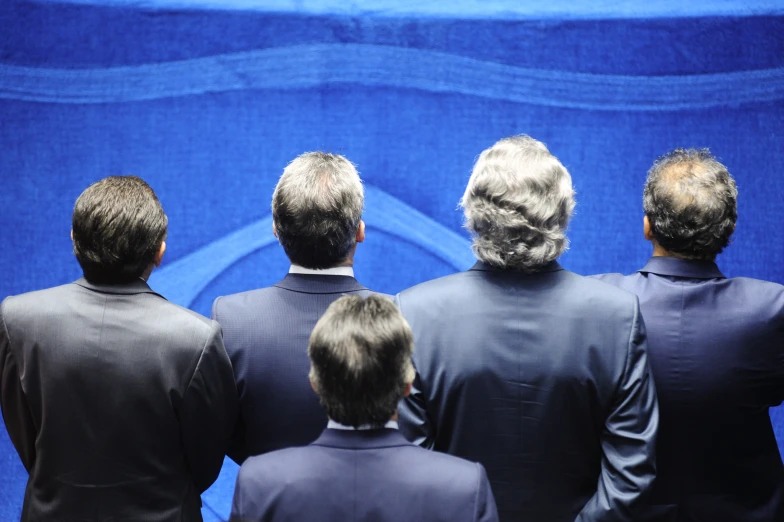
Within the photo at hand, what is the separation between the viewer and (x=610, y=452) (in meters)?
1.68

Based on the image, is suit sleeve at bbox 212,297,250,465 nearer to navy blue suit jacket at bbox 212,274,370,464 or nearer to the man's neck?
navy blue suit jacket at bbox 212,274,370,464

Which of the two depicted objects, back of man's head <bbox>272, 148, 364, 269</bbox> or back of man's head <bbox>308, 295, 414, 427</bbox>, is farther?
back of man's head <bbox>272, 148, 364, 269</bbox>

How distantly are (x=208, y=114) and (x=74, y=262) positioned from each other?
76cm

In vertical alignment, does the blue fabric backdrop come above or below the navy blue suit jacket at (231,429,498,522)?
above

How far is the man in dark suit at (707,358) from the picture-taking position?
1805mm

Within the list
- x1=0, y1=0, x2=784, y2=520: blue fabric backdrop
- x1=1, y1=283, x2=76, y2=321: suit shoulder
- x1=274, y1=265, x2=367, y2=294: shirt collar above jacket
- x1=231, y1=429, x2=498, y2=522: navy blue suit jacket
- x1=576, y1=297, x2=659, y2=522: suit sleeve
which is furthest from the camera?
x1=0, y1=0, x2=784, y2=520: blue fabric backdrop

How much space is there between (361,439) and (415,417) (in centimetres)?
31

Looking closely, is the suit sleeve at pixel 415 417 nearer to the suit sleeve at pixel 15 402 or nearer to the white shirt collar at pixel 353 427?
the white shirt collar at pixel 353 427

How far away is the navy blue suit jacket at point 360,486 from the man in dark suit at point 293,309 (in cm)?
44

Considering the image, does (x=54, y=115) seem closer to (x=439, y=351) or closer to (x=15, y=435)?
(x=15, y=435)

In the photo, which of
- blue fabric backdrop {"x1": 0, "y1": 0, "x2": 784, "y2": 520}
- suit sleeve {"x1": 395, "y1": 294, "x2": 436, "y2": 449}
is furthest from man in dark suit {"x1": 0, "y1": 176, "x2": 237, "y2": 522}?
blue fabric backdrop {"x1": 0, "y1": 0, "x2": 784, "y2": 520}

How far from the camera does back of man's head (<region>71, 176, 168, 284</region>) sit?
177 cm

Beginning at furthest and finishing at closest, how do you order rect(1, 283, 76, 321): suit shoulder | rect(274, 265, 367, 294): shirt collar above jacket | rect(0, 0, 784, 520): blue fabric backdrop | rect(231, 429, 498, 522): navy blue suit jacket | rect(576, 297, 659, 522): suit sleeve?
rect(0, 0, 784, 520): blue fabric backdrop → rect(274, 265, 367, 294): shirt collar above jacket → rect(1, 283, 76, 321): suit shoulder → rect(576, 297, 659, 522): suit sleeve → rect(231, 429, 498, 522): navy blue suit jacket

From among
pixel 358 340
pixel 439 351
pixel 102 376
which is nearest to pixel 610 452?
pixel 439 351
